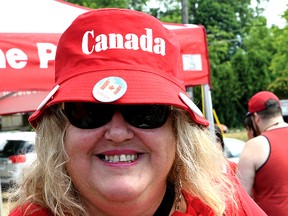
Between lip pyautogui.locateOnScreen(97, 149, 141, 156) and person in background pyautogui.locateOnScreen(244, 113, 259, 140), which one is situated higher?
lip pyautogui.locateOnScreen(97, 149, 141, 156)

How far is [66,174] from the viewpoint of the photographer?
1462mm

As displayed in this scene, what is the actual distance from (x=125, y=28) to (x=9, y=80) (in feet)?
7.91

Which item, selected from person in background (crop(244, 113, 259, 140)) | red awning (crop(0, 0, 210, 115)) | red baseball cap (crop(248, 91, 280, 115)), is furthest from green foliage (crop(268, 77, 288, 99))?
red baseball cap (crop(248, 91, 280, 115))

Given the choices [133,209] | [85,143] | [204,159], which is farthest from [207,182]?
[85,143]

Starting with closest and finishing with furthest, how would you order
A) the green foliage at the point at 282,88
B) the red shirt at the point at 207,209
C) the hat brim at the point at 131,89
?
1. the hat brim at the point at 131,89
2. the red shirt at the point at 207,209
3. the green foliage at the point at 282,88

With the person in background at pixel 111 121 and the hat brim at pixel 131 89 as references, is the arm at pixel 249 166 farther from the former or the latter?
the hat brim at pixel 131 89

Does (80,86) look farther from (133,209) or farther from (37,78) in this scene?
(37,78)

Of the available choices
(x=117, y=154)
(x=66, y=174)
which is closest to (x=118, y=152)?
(x=117, y=154)

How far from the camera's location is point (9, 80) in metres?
3.59

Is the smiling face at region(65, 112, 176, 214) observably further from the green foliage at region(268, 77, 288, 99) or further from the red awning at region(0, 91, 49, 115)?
the green foliage at region(268, 77, 288, 99)

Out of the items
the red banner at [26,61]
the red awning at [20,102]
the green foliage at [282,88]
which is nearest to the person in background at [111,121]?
the red banner at [26,61]

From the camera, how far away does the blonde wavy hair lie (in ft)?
4.73

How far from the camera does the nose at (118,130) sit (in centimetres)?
132

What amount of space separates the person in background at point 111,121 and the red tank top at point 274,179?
185 cm
